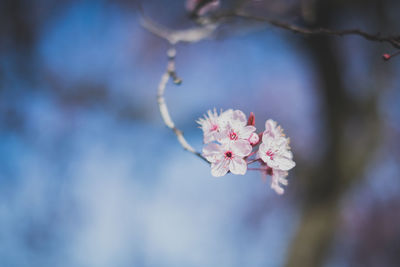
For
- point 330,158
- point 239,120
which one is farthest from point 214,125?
point 330,158

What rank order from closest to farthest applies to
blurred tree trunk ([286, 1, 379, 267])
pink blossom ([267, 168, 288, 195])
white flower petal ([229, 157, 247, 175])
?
white flower petal ([229, 157, 247, 175]) < pink blossom ([267, 168, 288, 195]) < blurred tree trunk ([286, 1, 379, 267])

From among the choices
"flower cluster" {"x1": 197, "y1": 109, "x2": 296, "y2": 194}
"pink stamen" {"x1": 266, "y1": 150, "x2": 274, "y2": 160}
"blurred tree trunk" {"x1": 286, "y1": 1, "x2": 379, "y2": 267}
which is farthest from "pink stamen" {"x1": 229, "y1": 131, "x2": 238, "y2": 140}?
"blurred tree trunk" {"x1": 286, "y1": 1, "x2": 379, "y2": 267}

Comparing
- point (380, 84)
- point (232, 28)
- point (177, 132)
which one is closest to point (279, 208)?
point (380, 84)

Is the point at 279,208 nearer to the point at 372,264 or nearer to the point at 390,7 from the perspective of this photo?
the point at 372,264

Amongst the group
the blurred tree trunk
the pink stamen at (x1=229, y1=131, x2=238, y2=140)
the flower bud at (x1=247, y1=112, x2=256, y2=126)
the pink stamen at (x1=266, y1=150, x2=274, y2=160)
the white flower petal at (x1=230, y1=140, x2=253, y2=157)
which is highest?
the blurred tree trunk

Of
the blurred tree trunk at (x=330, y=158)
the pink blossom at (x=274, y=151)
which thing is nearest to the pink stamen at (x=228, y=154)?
the pink blossom at (x=274, y=151)

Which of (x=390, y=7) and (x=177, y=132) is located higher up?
(x=390, y=7)

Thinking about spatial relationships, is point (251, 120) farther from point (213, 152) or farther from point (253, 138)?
point (213, 152)

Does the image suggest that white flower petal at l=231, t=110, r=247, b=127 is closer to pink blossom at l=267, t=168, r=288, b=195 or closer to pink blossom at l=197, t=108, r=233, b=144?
pink blossom at l=197, t=108, r=233, b=144
